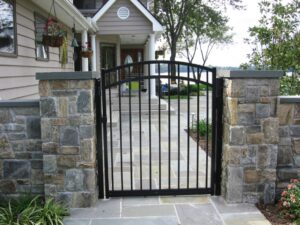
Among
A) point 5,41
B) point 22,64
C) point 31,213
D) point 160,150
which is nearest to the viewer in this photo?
point 31,213

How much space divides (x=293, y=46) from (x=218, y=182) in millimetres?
3764

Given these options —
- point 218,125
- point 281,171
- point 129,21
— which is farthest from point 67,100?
point 129,21

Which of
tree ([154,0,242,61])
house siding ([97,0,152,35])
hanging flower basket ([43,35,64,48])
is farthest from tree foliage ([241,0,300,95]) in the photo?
tree ([154,0,242,61])

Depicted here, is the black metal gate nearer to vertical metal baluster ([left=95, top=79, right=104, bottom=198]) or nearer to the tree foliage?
vertical metal baluster ([left=95, top=79, right=104, bottom=198])

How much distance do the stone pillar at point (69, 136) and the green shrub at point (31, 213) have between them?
0.62 ft

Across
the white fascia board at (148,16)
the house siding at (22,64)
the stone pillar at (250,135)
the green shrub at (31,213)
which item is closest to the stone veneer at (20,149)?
the green shrub at (31,213)

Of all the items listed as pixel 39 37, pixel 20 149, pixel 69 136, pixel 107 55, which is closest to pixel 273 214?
pixel 69 136

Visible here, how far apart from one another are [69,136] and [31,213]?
829 millimetres

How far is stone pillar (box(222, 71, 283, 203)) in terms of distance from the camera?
138 inches

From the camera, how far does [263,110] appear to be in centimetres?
355

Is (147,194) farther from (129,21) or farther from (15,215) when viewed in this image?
(129,21)

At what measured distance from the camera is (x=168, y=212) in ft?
11.5

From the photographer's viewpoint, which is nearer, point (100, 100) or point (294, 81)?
point (100, 100)

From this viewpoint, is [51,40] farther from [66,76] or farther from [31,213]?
[31,213]
